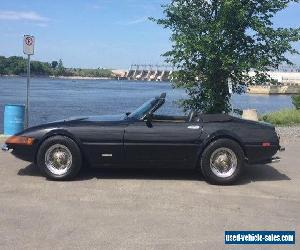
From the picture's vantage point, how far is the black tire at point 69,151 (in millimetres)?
6934

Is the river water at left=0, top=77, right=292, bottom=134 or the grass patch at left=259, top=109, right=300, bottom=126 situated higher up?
the grass patch at left=259, top=109, right=300, bottom=126

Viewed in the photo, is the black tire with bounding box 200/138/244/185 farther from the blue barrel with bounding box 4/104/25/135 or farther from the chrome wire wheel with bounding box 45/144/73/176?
the blue barrel with bounding box 4/104/25/135

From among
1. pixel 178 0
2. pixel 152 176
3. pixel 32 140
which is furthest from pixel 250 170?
pixel 178 0

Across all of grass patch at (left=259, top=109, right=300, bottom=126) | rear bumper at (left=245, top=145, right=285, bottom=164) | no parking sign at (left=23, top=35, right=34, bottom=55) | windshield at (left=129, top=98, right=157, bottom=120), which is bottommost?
grass patch at (left=259, top=109, right=300, bottom=126)

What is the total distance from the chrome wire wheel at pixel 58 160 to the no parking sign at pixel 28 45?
5006 millimetres

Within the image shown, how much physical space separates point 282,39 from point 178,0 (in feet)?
8.69

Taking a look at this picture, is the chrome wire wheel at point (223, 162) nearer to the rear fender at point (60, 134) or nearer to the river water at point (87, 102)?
the rear fender at point (60, 134)

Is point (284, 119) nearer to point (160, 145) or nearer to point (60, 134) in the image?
point (160, 145)

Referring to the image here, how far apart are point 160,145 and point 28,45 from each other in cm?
575

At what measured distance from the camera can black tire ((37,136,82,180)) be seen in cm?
693

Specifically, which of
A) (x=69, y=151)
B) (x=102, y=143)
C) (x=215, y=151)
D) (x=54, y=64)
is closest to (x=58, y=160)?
Result: (x=69, y=151)

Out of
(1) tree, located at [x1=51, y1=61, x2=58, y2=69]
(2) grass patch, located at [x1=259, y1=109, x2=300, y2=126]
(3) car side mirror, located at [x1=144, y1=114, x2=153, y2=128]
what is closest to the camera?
(3) car side mirror, located at [x1=144, y1=114, x2=153, y2=128]

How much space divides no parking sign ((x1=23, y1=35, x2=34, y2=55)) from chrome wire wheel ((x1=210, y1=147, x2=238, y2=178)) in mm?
6050

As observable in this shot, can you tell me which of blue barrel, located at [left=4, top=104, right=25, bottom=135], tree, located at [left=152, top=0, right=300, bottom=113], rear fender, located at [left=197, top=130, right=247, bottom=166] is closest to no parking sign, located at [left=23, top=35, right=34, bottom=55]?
blue barrel, located at [left=4, top=104, right=25, bottom=135]
